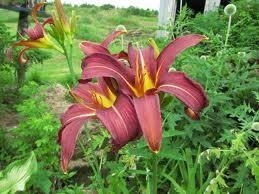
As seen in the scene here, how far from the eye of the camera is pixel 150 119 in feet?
3.98

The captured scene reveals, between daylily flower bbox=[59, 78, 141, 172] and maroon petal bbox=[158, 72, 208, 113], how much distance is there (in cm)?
10

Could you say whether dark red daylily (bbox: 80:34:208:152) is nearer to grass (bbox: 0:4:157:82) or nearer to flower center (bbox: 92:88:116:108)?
flower center (bbox: 92:88:116:108)

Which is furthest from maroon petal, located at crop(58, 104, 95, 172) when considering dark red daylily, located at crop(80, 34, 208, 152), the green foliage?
A: the green foliage

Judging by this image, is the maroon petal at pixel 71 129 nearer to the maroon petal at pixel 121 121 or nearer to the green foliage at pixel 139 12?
the maroon petal at pixel 121 121

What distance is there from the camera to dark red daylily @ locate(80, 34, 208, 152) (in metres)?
1.22

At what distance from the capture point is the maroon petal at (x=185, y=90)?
127cm

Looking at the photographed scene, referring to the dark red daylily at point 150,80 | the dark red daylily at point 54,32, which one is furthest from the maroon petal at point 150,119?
the dark red daylily at point 54,32

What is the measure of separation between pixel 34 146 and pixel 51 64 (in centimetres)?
499

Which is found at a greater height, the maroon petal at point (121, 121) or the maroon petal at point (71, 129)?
the maroon petal at point (121, 121)

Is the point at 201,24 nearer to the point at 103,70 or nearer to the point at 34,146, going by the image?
the point at 34,146

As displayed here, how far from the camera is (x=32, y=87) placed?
4035mm

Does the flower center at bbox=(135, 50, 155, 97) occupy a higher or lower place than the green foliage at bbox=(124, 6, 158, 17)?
higher

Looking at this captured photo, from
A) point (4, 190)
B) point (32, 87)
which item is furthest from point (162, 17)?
point (4, 190)

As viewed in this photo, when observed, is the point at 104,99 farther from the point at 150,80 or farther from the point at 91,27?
the point at 91,27
